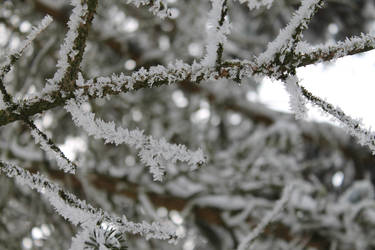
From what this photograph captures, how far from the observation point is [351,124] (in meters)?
0.88

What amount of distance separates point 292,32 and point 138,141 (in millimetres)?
434

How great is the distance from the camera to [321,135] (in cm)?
407

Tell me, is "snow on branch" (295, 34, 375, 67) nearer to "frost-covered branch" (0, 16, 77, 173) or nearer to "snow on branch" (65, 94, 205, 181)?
"snow on branch" (65, 94, 205, 181)

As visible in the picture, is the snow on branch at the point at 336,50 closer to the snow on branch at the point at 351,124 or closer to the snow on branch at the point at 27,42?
the snow on branch at the point at 351,124

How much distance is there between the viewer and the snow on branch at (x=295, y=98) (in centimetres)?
90

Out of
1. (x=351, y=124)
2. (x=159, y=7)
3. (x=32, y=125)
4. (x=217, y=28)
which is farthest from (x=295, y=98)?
(x=32, y=125)

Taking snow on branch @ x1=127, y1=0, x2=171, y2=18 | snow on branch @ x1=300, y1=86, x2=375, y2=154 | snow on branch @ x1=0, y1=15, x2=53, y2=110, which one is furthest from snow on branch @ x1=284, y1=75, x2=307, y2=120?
snow on branch @ x1=0, y1=15, x2=53, y2=110

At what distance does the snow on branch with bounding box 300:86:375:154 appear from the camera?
2.88ft

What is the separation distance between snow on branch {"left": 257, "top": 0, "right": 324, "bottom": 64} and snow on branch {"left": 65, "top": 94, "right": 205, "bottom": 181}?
0.29 m

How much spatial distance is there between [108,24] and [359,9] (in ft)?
11.1

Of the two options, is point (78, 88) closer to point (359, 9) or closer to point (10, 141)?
point (10, 141)

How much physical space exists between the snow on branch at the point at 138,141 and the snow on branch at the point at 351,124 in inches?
12.3

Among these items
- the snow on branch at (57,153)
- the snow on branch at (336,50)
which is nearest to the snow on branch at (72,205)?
the snow on branch at (57,153)

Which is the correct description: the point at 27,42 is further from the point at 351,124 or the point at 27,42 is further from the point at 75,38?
the point at 351,124
